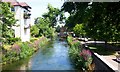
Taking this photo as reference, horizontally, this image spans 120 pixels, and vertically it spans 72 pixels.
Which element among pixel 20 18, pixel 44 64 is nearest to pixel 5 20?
pixel 44 64

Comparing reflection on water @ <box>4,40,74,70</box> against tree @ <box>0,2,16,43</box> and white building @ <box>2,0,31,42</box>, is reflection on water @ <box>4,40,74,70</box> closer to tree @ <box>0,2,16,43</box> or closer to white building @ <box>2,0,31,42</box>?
tree @ <box>0,2,16,43</box>

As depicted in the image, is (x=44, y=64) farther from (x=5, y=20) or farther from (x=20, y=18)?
(x=20, y=18)

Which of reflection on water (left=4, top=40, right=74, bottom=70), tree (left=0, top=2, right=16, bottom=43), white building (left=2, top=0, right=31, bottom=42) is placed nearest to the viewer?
reflection on water (left=4, top=40, right=74, bottom=70)

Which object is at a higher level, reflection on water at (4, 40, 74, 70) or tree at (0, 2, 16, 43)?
tree at (0, 2, 16, 43)

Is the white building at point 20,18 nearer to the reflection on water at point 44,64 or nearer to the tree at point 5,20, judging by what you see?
the tree at point 5,20

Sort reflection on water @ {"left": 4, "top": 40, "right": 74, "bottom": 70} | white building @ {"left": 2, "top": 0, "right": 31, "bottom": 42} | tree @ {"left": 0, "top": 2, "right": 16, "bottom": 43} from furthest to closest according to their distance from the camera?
white building @ {"left": 2, "top": 0, "right": 31, "bottom": 42} → tree @ {"left": 0, "top": 2, "right": 16, "bottom": 43} → reflection on water @ {"left": 4, "top": 40, "right": 74, "bottom": 70}

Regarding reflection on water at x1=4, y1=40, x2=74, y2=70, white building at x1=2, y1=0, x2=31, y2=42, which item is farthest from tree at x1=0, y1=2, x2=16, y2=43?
white building at x1=2, y1=0, x2=31, y2=42

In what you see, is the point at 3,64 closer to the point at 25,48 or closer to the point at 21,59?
the point at 21,59

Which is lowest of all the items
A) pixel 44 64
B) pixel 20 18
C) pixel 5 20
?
pixel 44 64

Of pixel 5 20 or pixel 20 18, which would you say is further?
pixel 20 18

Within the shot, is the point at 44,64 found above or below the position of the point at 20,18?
below

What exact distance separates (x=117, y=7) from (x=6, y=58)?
2011 cm

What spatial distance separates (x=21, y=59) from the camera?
3161 cm

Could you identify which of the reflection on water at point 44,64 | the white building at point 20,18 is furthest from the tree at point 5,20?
the white building at point 20,18
